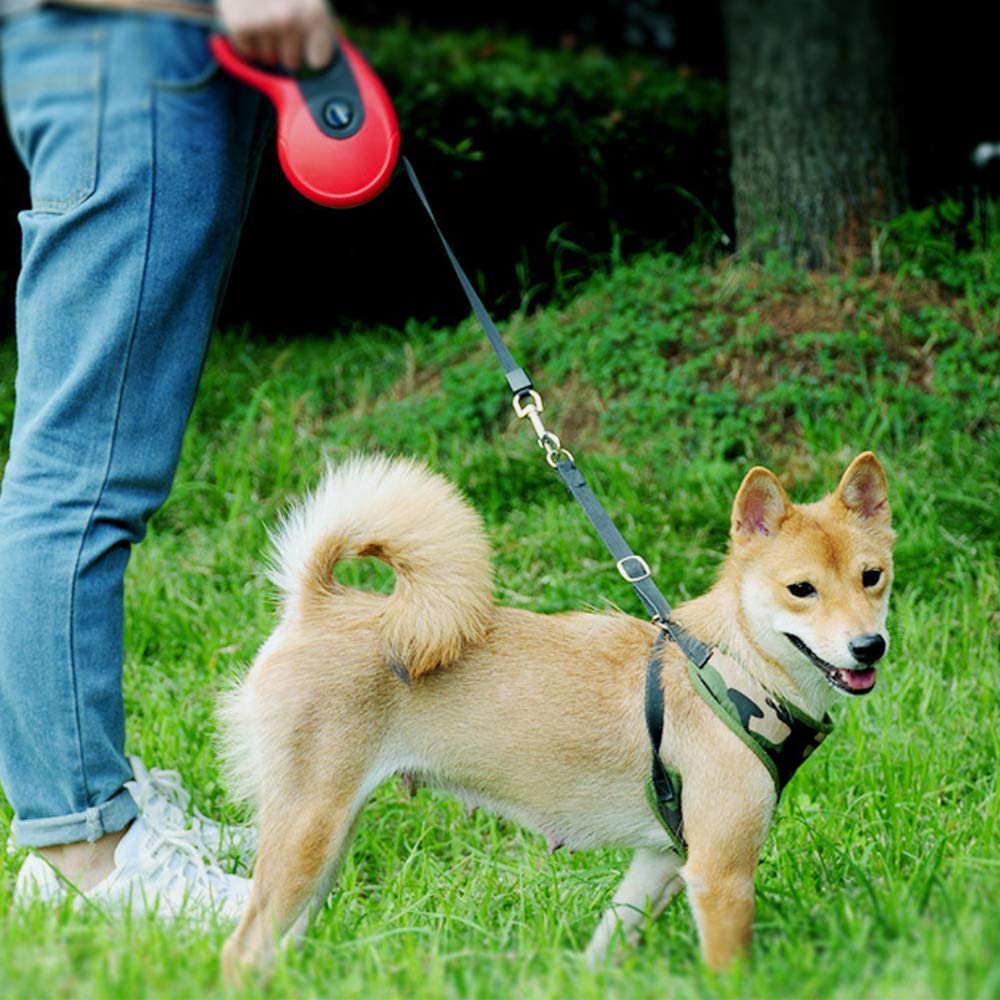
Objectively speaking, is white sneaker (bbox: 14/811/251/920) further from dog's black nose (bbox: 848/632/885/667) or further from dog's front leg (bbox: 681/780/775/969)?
dog's black nose (bbox: 848/632/885/667)

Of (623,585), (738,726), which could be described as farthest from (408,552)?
(623,585)

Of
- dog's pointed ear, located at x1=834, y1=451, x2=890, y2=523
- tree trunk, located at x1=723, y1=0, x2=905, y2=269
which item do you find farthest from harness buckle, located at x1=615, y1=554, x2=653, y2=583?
tree trunk, located at x1=723, y1=0, x2=905, y2=269

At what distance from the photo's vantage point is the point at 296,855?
2727 mm

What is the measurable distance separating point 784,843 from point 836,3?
417 cm

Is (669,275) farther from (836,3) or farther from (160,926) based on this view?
(160,926)

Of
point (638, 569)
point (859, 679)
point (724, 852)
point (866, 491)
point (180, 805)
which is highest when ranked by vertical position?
point (866, 491)

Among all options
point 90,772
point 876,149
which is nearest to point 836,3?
point 876,149

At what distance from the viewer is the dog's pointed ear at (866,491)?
2.99 metres

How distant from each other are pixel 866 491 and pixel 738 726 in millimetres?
630

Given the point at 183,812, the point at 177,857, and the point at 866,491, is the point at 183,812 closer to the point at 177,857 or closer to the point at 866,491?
the point at 177,857

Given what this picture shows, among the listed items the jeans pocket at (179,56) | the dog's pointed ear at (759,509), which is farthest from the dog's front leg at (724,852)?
the jeans pocket at (179,56)

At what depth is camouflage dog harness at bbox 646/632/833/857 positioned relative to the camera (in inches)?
109

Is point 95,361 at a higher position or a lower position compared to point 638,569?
higher

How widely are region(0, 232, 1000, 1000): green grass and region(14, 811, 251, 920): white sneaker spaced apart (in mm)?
144
